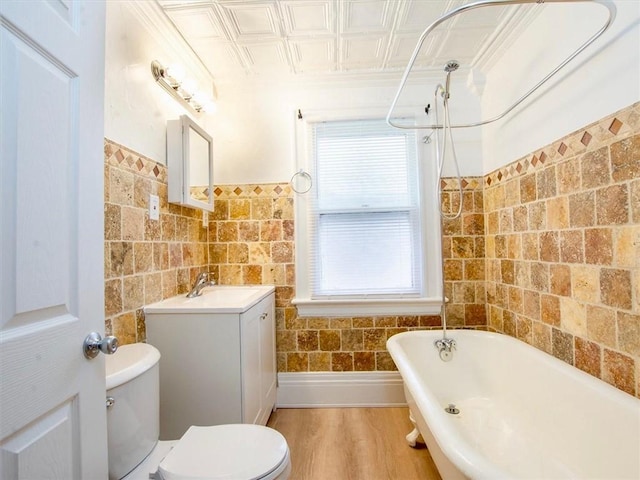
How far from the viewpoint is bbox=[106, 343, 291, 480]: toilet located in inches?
37.9

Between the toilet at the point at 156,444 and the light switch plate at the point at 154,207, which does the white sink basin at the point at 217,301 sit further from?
the light switch plate at the point at 154,207

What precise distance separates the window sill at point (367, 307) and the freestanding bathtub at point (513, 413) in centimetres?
28

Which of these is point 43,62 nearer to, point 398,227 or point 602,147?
point 602,147

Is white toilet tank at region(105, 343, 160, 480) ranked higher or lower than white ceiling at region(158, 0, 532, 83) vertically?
lower

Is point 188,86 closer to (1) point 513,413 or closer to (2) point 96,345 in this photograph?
(2) point 96,345

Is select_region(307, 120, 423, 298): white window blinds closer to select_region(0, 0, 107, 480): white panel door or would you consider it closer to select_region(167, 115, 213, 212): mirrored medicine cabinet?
select_region(167, 115, 213, 212): mirrored medicine cabinet

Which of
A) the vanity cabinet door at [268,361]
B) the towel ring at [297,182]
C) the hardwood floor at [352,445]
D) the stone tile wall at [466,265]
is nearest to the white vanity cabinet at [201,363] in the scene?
the vanity cabinet door at [268,361]

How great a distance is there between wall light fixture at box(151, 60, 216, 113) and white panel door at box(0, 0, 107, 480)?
99cm

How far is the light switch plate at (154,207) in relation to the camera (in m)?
1.67

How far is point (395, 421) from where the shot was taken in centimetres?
203

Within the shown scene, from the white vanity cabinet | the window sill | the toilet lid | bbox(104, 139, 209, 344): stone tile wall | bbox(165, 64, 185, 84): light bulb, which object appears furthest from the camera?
the window sill

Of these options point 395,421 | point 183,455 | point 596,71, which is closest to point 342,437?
point 395,421

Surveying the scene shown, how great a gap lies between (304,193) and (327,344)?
117 centimetres

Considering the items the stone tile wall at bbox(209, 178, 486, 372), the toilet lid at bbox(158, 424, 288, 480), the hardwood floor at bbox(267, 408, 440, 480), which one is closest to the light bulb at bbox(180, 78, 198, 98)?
the stone tile wall at bbox(209, 178, 486, 372)
